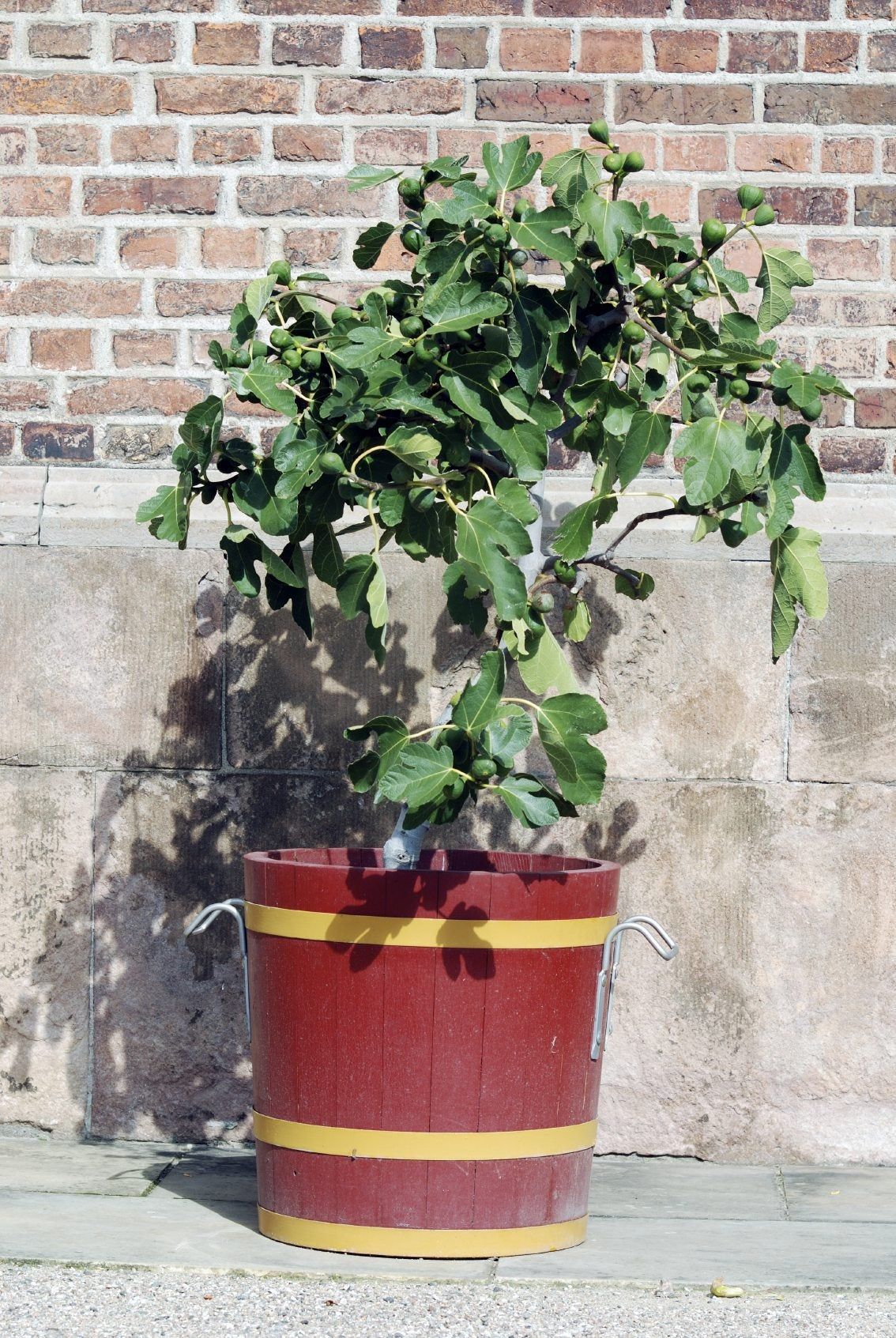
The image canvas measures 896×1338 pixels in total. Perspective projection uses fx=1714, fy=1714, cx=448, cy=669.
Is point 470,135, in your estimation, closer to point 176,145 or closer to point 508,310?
point 176,145

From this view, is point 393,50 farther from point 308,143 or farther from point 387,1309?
point 387,1309

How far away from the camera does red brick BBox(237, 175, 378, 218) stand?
3.79 m

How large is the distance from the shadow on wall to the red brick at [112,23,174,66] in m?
1.18

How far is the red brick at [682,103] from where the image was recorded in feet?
12.3

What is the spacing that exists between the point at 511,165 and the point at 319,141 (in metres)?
1.24

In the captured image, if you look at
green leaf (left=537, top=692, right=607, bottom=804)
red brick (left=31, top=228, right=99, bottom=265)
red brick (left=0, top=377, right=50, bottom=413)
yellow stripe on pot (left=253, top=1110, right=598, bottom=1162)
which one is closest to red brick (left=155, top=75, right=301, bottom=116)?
red brick (left=31, top=228, right=99, bottom=265)

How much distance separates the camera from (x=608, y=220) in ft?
8.84

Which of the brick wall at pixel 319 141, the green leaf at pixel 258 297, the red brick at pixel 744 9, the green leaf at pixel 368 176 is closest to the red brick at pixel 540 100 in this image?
the brick wall at pixel 319 141

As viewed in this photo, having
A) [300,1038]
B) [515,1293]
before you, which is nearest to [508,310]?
[300,1038]

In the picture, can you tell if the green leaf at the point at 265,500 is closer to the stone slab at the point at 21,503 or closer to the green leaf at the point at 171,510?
the green leaf at the point at 171,510

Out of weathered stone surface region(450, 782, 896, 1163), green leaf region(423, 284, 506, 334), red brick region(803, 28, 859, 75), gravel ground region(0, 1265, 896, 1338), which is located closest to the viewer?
gravel ground region(0, 1265, 896, 1338)

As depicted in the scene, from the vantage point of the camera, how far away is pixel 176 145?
3807mm

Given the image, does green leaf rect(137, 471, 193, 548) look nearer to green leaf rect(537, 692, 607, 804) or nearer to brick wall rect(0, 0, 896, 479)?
green leaf rect(537, 692, 607, 804)

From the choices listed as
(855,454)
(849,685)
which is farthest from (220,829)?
(855,454)
